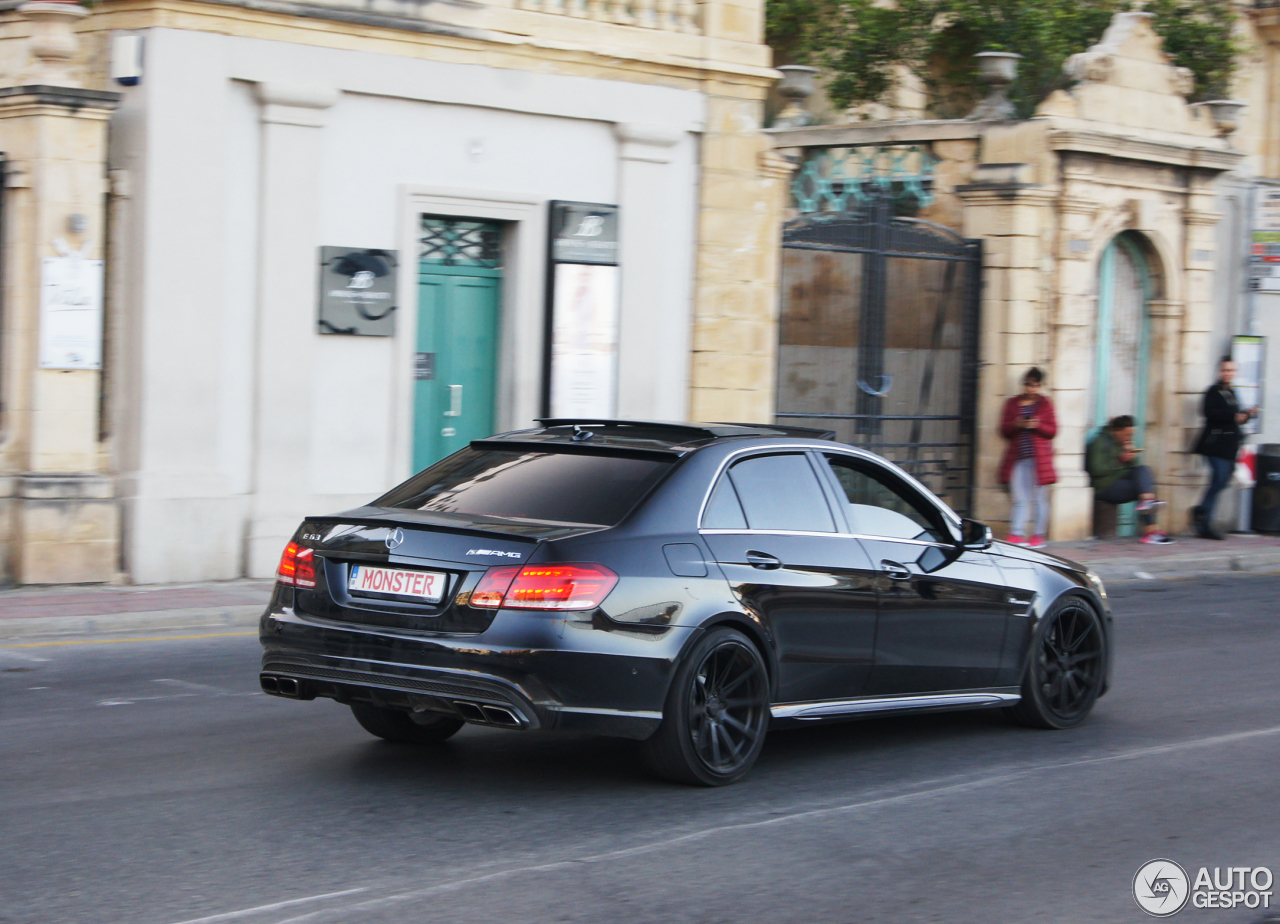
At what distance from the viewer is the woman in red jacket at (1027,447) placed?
56.9 feet

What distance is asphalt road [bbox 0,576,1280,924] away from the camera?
4914 millimetres

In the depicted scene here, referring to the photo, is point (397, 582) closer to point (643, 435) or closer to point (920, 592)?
point (643, 435)

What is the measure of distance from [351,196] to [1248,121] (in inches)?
592

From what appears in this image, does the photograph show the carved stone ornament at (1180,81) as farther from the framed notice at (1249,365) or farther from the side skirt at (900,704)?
the side skirt at (900,704)

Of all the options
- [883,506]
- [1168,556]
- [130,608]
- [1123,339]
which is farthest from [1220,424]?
[130,608]

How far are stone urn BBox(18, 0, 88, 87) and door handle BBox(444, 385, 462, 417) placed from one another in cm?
420

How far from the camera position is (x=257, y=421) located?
1312cm

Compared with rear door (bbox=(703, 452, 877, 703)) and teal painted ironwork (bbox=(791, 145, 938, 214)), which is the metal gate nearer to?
teal painted ironwork (bbox=(791, 145, 938, 214))

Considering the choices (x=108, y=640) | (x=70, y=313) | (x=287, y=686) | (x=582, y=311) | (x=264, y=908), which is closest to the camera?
(x=264, y=908)

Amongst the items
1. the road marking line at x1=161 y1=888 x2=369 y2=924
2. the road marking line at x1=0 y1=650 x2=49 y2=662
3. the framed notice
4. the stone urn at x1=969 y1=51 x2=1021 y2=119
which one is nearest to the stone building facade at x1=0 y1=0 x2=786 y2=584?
the road marking line at x1=0 y1=650 x2=49 y2=662

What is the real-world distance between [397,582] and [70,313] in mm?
7437

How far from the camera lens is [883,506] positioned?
7332mm

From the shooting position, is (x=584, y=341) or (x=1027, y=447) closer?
(x=584, y=341)

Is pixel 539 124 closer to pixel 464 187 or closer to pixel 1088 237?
pixel 464 187
